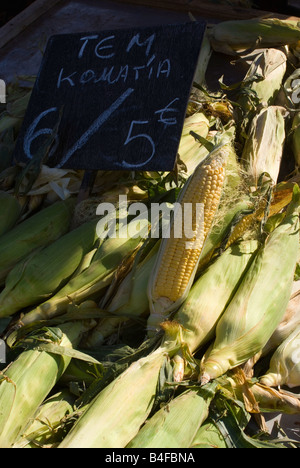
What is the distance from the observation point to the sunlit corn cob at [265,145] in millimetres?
2362

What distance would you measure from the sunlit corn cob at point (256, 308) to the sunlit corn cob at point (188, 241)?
0.59 ft

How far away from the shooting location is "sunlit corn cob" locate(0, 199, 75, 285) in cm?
213

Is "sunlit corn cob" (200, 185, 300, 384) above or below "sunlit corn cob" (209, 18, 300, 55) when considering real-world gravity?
below

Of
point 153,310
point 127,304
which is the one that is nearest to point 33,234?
point 127,304

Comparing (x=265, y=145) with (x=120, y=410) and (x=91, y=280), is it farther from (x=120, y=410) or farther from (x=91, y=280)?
(x=120, y=410)

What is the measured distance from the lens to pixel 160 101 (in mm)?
2246

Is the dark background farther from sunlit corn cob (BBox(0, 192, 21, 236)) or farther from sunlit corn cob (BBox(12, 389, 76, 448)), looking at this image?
sunlit corn cob (BBox(12, 389, 76, 448))

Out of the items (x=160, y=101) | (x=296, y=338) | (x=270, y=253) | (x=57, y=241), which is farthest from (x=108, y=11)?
(x=296, y=338)

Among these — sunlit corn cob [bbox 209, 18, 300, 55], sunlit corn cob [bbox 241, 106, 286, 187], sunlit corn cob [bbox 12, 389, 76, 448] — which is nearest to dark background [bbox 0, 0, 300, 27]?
sunlit corn cob [bbox 209, 18, 300, 55]

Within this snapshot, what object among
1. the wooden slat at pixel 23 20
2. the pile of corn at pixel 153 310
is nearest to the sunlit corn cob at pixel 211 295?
the pile of corn at pixel 153 310

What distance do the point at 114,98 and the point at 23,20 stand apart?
180 cm

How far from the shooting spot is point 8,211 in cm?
234

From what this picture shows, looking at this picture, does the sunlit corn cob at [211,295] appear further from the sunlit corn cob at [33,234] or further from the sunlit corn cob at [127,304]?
the sunlit corn cob at [33,234]

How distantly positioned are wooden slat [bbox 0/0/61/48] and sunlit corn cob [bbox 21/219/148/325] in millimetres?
2193
